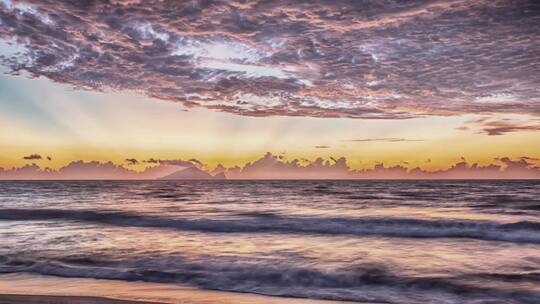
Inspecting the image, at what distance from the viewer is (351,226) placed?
987 inches

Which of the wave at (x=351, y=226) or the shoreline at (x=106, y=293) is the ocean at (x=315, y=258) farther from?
the shoreline at (x=106, y=293)

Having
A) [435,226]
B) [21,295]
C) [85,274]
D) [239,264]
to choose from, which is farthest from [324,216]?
[21,295]

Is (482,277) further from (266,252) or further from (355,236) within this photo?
(355,236)

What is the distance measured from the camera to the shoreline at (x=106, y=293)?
7.97 meters

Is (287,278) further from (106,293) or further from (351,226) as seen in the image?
(351,226)

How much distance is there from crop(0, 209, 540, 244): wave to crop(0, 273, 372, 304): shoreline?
12.7 m

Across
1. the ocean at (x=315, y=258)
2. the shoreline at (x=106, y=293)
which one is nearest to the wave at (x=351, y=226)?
the ocean at (x=315, y=258)

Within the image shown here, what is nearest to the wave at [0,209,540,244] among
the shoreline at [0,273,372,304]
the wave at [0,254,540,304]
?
the wave at [0,254,540,304]

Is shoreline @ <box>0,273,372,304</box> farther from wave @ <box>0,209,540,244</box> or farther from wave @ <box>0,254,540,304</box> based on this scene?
wave @ <box>0,209,540,244</box>

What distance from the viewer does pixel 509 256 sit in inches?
603

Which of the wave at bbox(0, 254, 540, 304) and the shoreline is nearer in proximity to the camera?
the shoreline

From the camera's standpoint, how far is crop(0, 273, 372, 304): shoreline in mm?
7969

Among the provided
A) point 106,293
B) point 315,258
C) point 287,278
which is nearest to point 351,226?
point 315,258

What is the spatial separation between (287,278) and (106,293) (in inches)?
169
